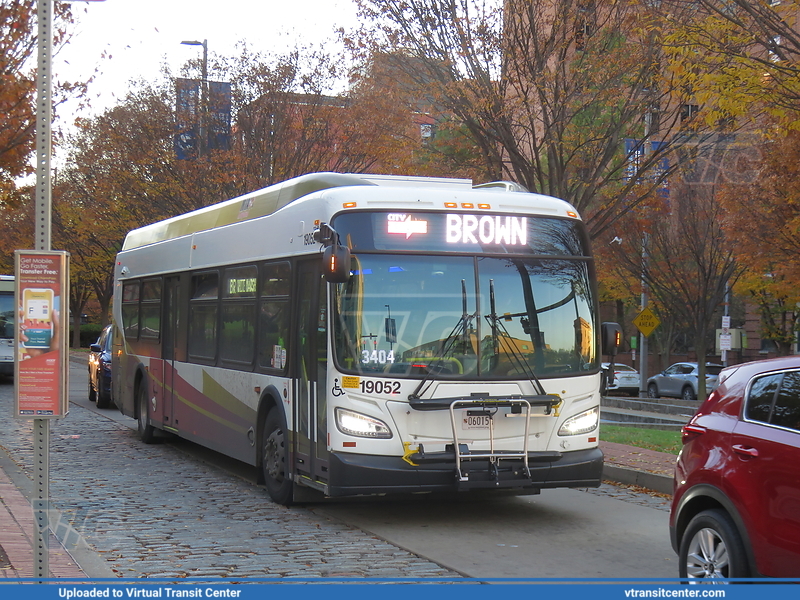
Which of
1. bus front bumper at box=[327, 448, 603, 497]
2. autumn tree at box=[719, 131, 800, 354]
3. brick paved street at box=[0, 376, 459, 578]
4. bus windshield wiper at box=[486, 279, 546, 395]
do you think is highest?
autumn tree at box=[719, 131, 800, 354]

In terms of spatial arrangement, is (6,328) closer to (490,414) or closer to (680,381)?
(490,414)

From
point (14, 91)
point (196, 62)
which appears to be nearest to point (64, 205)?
point (196, 62)

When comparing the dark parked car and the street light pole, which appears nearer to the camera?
the dark parked car

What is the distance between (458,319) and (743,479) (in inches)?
155

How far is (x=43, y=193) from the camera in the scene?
480 centimetres

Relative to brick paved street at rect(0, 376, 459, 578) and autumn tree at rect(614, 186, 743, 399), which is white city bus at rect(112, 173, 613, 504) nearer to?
A: brick paved street at rect(0, 376, 459, 578)

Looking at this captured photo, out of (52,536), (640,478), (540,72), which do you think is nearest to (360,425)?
(52,536)

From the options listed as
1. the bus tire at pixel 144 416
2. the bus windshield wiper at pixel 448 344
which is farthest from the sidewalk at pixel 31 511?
the bus tire at pixel 144 416

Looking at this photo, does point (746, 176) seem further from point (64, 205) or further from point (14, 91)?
point (64, 205)

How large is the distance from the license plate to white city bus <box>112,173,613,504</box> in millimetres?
12

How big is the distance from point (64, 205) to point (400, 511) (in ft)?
118

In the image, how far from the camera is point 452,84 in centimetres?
1822

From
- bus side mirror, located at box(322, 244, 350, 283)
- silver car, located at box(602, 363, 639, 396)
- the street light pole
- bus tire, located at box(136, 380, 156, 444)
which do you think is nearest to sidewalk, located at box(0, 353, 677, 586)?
bus side mirror, located at box(322, 244, 350, 283)

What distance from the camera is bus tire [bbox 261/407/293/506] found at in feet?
33.2
